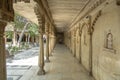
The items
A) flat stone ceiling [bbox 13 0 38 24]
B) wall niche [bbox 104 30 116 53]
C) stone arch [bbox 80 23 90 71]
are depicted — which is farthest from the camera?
stone arch [bbox 80 23 90 71]

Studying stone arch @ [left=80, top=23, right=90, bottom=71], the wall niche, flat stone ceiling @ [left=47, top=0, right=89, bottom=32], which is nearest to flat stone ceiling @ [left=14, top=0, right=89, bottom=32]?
flat stone ceiling @ [left=47, top=0, right=89, bottom=32]

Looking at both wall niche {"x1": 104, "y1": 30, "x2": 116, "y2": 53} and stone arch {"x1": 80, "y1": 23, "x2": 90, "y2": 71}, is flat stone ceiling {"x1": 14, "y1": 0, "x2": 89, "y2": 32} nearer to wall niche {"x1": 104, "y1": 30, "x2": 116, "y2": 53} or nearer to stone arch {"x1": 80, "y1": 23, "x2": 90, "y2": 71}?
stone arch {"x1": 80, "y1": 23, "x2": 90, "y2": 71}

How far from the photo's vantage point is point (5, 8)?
9.41ft

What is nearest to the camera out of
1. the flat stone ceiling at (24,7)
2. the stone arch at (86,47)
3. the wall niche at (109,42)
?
the wall niche at (109,42)

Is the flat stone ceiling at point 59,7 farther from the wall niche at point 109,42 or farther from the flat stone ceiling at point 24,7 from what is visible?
the wall niche at point 109,42

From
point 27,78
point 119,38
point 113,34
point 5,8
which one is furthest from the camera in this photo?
point 27,78

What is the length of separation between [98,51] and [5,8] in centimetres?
478

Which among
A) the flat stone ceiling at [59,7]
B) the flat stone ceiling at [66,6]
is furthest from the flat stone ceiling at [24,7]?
the flat stone ceiling at [66,6]

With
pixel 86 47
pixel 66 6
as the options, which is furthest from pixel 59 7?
pixel 86 47

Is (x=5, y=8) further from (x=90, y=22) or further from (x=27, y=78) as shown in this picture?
(x=90, y=22)

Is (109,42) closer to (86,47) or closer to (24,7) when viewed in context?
(86,47)

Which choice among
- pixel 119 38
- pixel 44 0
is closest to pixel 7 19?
pixel 119 38

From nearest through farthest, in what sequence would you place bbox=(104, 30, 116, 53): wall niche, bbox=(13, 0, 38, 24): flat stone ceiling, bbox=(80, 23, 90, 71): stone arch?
bbox=(104, 30, 116, 53): wall niche, bbox=(13, 0, 38, 24): flat stone ceiling, bbox=(80, 23, 90, 71): stone arch

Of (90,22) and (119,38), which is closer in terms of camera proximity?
(119,38)
